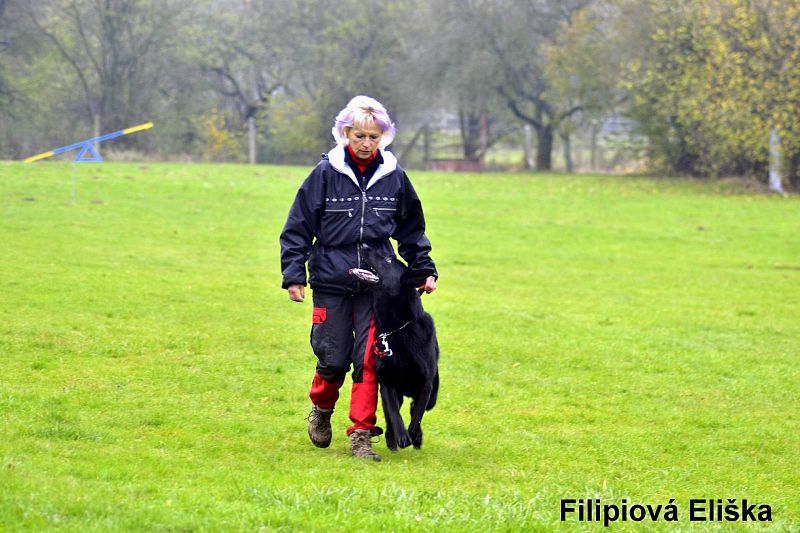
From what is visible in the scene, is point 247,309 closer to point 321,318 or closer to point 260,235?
point 321,318

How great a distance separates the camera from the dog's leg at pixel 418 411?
7032 millimetres

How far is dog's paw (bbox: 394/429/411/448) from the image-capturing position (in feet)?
22.9

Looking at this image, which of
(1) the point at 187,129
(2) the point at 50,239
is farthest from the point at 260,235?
(1) the point at 187,129

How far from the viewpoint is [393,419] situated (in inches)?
274

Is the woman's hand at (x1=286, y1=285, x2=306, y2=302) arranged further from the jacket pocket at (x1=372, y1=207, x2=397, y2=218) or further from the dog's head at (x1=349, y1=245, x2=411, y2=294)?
the jacket pocket at (x1=372, y1=207, x2=397, y2=218)

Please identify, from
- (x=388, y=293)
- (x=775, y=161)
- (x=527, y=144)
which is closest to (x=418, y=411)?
(x=388, y=293)

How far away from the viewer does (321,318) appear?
689 cm

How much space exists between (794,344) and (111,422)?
8836 mm

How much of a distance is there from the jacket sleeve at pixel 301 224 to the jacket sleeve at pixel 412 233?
552 millimetres

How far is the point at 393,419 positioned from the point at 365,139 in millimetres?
1787

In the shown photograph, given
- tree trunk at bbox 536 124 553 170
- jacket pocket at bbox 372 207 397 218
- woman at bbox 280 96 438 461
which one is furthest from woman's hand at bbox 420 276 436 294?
tree trunk at bbox 536 124 553 170

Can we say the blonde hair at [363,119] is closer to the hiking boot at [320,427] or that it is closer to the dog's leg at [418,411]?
the dog's leg at [418,411]

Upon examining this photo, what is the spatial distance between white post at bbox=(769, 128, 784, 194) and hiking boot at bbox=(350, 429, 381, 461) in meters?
30.5

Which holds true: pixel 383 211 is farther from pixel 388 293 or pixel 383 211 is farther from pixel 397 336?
A: pixel 397 336
